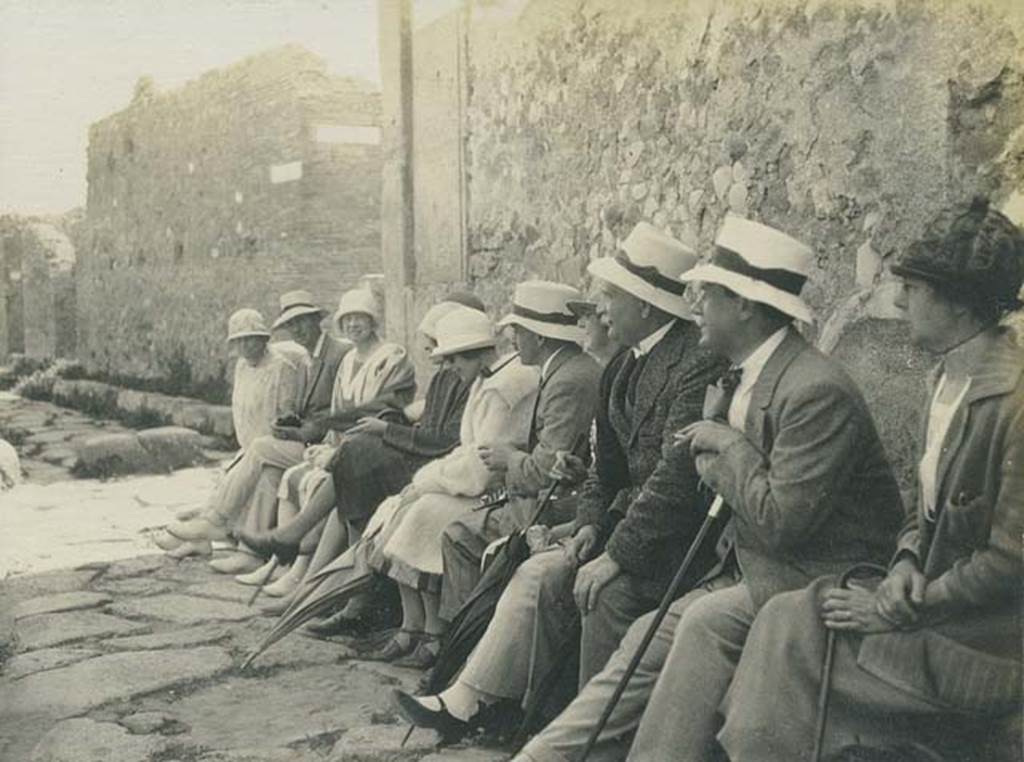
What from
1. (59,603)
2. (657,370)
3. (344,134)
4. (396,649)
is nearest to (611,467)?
(657,370)

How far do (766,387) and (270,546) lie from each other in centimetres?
377

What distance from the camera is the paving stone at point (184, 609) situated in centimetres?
566

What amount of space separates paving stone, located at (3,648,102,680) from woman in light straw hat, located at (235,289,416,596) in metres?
1.13

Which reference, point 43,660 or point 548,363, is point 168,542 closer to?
Result: point 43,660

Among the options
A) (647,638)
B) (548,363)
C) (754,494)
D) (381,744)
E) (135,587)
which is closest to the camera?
(754,494)

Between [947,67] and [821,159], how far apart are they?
643 mm

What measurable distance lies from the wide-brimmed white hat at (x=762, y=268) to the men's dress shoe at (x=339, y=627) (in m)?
2.67

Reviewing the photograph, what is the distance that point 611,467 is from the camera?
13.1 ft

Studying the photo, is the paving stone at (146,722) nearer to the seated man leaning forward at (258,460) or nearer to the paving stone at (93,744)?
the paving stone at (93,744)

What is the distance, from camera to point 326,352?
7.14 meters

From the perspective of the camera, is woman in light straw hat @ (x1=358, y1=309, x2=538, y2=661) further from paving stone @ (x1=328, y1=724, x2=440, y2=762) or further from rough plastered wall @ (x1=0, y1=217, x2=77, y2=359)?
rough plastered wall @ (x1=0, y1=217, x2=77, y2=359)

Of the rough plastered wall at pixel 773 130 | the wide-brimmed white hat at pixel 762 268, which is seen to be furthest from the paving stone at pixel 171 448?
the wide-brimmed white hat at pixel 762 268

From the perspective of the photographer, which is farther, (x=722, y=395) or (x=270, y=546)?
(x=270, y=546)

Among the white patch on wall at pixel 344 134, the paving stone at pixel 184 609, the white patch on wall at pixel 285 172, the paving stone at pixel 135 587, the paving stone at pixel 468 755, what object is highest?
the white patch on wall at pixel 344 134
